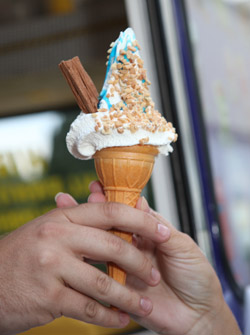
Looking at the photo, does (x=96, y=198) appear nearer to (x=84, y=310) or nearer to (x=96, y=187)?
(x=96, y=187)

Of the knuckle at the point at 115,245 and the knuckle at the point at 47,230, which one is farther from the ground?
the knuckle at the point at 47,230

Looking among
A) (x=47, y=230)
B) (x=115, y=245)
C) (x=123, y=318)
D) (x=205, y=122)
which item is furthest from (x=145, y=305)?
(x=205, y=122)

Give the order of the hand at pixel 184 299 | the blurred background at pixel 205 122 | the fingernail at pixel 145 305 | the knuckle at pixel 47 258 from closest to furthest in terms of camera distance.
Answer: the knuckle at pixel 47 258
the fingernail at pixel 145 305
the hand at pixel 184 299
the blurred background at pixel 205 122

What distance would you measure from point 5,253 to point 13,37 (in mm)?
2288

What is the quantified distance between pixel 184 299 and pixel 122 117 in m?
0.55

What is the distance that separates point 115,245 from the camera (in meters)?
0.94

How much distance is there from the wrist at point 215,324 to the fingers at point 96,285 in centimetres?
32

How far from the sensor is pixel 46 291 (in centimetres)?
92

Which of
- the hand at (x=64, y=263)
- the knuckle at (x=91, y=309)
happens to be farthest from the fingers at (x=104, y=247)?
the knuckle at (x=91, y=309)

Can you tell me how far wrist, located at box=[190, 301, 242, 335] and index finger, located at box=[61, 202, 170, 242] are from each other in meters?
0.37

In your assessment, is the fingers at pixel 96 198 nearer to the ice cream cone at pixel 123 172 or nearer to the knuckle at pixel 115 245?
the ice cream cone at pixel 123 172

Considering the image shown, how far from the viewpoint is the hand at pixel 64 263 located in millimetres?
918

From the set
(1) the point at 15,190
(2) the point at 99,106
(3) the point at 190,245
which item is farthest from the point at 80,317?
(1) the point at 15,190

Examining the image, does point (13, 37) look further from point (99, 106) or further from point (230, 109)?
point (99, 106)
